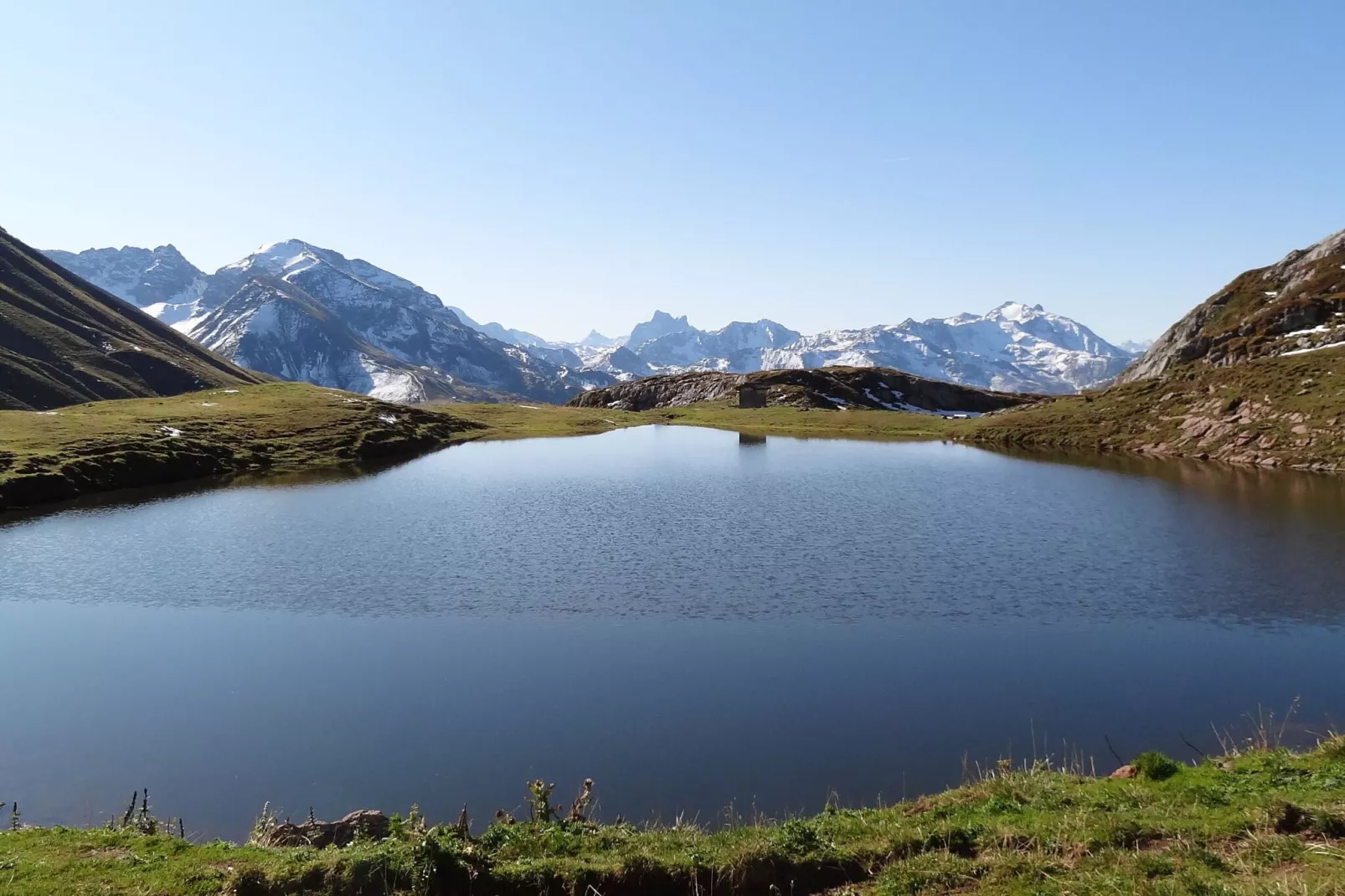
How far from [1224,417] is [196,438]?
486ft

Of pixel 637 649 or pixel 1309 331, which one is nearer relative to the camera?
pixel 637 649

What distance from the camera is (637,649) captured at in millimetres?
35531

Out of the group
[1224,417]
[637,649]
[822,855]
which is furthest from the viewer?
[1224,417]

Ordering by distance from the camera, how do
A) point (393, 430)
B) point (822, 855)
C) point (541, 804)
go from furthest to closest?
point (393, 430), point (541, 804), point (822, 855)

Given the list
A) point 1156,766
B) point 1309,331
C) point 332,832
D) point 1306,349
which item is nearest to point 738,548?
point 1156,766

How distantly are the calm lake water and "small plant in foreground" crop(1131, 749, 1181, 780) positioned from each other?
4.87 m

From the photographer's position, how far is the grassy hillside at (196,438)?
A: 87250 millimetres

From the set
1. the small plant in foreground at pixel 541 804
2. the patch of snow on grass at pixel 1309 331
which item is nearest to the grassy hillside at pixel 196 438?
the small plant in foreground at pixel 541 804

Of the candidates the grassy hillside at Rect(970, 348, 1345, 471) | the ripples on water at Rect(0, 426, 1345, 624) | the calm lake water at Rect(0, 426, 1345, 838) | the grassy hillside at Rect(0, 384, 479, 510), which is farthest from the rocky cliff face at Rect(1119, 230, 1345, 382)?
the grassy hillside at Rect(0, 384, 479, 510)

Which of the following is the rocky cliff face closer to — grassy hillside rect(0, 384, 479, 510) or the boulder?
the boulder

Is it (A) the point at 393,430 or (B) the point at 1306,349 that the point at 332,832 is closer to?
(A) the point at 393,430

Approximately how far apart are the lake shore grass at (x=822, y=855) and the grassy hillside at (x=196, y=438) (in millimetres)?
82496

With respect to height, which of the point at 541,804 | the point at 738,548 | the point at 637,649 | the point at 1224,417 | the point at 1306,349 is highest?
the point at 1306,349

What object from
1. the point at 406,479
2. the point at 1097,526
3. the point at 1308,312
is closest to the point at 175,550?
the point at 406,479
